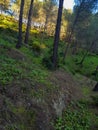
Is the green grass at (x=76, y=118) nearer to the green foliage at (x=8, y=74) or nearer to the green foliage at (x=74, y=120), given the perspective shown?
the green foliage at (x=74, y=120)

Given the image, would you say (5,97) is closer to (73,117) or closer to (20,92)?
(20,92)

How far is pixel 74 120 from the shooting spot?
1072 cm

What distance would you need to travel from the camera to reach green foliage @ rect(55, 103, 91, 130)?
9656 mm

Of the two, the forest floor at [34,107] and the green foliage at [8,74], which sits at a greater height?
the green foliage at [8,74]

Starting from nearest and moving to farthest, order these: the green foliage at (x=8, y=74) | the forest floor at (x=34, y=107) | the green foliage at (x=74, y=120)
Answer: the forest floor at (x=34, y=107) < the green foliage at (x=8, y=74) < the green foliage at (x=74, y=120)

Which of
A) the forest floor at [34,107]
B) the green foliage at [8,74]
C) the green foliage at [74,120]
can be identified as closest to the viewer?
the forest floor at [34,107]

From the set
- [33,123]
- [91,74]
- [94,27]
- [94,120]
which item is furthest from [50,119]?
[94,27]

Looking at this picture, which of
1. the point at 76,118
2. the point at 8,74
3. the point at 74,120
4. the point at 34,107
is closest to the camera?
the point at 34,107

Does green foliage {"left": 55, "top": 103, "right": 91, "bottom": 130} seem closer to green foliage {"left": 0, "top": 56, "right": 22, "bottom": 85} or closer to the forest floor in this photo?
the forest floor

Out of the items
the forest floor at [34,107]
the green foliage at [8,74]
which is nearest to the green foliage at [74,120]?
the forest floor at [34,107]

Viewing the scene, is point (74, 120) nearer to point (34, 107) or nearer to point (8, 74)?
point (34, 107)

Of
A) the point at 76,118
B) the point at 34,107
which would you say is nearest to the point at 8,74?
the point at 34,107

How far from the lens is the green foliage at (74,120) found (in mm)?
9656

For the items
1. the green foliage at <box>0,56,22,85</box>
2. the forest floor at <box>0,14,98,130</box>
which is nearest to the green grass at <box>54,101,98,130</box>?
the forest floor at <box>0,14,98,130</box>
